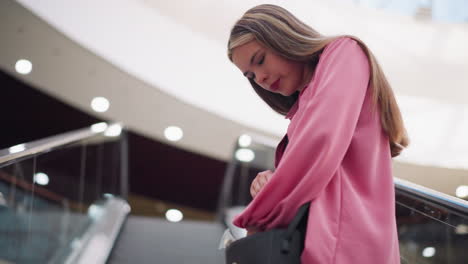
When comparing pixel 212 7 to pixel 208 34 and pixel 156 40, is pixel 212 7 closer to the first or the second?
pixel 208 34

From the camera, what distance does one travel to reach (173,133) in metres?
9.66

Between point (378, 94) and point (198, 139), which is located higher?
point (198, 139)

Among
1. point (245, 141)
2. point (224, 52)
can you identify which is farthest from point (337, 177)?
point (224, 52)

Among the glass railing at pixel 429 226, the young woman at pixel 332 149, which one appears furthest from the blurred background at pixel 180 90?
the young woman at pixel 332 149

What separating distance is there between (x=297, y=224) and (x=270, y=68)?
448mm

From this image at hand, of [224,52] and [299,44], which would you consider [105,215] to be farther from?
[224,52]

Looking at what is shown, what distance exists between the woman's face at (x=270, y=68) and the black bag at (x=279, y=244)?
38 cm

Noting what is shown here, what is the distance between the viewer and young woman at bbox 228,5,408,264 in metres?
1.26

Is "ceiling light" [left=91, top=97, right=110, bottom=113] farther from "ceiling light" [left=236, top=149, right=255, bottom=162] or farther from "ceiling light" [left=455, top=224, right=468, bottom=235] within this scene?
"ceiling light" [left=455, top=224, right=468, bottom=235]

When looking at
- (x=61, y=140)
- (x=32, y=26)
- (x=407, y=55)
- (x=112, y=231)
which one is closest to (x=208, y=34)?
(x=32, y=26)

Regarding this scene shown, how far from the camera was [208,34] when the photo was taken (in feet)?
32.5

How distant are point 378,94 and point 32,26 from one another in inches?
299

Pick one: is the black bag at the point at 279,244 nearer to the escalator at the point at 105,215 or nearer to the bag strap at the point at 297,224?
the bag strap at the point at 297,224

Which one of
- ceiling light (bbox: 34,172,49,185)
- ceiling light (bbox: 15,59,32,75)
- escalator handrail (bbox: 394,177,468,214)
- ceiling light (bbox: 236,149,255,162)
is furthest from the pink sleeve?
ceiling light (bbox: 15,59,32,75)
